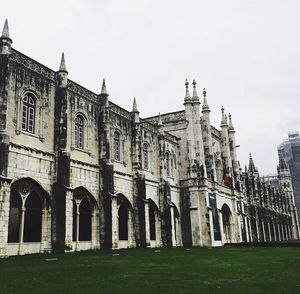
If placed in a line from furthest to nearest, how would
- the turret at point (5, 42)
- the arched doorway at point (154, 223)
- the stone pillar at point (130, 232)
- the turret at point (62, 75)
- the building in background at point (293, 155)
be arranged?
1. the building in background at point (293, 155)
2. the arched doorway at point (154, 223)
3. the stone pillar at point (130, 232)
4. the turret at point (62, 75)
5. the turret at point (5, 42)

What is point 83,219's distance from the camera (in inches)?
976

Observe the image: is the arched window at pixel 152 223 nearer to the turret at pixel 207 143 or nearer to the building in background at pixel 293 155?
the turret at pixel 207 143

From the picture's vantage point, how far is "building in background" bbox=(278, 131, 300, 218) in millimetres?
94125

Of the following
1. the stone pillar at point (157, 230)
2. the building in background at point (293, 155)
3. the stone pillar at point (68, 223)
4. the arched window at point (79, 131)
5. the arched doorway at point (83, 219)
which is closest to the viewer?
the stone pillar at point (68, 223)

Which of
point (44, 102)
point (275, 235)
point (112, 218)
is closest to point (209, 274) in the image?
point (112, 218)

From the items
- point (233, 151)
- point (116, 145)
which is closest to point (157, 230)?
point (116, 145)

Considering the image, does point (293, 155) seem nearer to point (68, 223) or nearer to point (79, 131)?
point (79, 131)

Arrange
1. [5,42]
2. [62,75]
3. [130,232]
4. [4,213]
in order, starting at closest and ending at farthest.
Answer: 1. [4,213]
2. [5,42]
3. [62,75]
4. [130,232]

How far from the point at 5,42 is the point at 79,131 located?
316 inches

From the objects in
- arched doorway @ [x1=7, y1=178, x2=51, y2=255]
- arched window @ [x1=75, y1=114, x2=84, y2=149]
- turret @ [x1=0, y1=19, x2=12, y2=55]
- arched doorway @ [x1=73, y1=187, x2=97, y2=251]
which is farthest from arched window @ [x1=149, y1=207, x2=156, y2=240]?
turret @ [x1=0, y1=19, x2=12, y2=55]

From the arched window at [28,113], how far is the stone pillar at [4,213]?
14.9 ft

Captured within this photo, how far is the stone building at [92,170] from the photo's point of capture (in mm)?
20359

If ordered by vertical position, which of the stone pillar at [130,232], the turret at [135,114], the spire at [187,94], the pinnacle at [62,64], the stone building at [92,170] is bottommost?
the stone pillar at [130,232]

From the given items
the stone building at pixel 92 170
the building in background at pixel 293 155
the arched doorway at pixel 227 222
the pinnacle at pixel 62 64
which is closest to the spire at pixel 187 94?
the stone building at pixel 92 170
